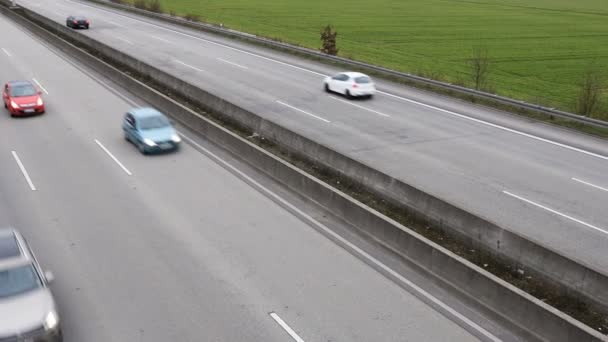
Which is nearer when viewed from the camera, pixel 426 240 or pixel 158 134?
pixel 426 240

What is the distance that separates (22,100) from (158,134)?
27.2 feet

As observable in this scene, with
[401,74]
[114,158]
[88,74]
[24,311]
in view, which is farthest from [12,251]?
[401,74]

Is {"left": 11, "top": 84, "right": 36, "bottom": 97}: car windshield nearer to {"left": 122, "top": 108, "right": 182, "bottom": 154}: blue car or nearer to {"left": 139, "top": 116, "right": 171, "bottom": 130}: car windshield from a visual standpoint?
{"left": 122, "top": 108, "right": 182, "bottom": 154}: blue car

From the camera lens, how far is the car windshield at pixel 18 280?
10297 mm

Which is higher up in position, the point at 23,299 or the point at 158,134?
the point at 158,134

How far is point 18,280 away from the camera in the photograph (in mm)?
10508

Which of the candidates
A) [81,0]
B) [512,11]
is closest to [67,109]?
[81,0]

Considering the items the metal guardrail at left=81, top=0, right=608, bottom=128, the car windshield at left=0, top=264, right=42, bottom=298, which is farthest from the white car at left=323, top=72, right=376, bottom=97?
the car windshield at left=0, top=264, right=42, bottom=298

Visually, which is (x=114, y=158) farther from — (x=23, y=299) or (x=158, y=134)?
(x=23, y=299)

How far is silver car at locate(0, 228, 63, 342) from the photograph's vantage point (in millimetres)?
9531

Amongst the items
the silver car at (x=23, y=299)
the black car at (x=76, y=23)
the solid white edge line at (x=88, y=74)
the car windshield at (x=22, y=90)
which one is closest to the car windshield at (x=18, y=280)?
the silver car at (x=23, y=299)

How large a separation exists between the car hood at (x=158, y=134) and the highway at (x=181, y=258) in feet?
2.56

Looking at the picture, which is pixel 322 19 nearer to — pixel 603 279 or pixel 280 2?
pixel 280 2

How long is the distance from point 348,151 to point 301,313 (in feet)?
37.2
